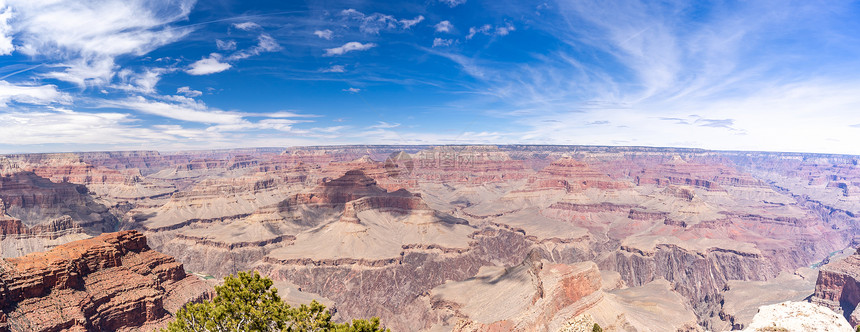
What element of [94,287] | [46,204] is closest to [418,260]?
[94,287]

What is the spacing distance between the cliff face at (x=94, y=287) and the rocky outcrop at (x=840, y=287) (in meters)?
124

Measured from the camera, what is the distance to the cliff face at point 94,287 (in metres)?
40.3

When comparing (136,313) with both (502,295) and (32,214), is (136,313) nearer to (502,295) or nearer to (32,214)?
(502,295)

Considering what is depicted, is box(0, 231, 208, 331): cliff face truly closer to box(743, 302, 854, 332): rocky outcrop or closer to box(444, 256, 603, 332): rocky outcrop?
box(444, 256, 603, 332): rocky outcrop

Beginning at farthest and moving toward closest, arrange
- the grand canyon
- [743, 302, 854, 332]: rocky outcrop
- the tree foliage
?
1. the grand canyon
2. [743, 302, 854, 332]: rocky outcrop
3. the tree foliage

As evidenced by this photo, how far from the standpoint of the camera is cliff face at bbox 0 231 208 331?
4031 centimetres

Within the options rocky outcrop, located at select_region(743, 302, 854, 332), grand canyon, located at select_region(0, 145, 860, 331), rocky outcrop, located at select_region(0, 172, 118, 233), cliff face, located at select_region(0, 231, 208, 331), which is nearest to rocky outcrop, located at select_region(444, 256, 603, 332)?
grand canyon, located at select_region(0, 145, 860, 331)

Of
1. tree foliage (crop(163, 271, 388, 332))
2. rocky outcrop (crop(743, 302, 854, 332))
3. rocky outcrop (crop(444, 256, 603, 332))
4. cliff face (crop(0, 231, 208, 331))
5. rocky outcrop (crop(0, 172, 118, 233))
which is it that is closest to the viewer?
tree foliage (crop(163, 271, 388, 332))

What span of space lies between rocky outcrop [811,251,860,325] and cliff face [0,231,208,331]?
124474mm

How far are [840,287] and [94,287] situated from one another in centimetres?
13835

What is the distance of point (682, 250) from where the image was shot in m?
130

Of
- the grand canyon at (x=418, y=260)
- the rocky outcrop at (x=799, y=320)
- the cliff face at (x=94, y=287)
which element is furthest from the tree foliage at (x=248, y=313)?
the rocky outcrop at (x=799, y=320)

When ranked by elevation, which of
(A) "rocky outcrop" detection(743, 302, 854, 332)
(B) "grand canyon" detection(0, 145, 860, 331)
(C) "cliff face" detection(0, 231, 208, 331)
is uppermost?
(A) "rocky outcrop" detection(743, 302, 854, 332)

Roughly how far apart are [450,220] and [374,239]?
4120cm
